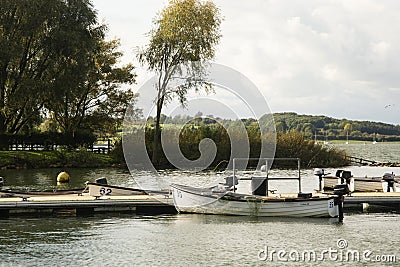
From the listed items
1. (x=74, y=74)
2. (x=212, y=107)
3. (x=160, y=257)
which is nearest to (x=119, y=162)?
(x=74, y=74)

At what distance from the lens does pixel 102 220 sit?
2727 centimetres

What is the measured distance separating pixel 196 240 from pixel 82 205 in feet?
22.5

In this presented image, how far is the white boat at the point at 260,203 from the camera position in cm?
2677

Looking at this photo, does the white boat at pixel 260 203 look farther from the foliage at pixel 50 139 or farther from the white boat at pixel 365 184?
the foliage at pixel 50 139

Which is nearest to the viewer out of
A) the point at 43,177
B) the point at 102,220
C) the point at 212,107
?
the point at 102,220

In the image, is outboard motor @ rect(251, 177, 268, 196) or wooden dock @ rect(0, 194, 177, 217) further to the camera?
wooden dock @ rect(0, 194, 177, 217)

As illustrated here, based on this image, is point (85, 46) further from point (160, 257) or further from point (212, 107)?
point (160, 257)

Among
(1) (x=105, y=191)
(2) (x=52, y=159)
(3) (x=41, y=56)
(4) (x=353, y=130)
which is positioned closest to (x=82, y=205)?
(1) (x=105, y=191)

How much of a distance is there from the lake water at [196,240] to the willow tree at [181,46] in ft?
98.4

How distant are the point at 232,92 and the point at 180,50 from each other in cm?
2952

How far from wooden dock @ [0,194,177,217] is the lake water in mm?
544

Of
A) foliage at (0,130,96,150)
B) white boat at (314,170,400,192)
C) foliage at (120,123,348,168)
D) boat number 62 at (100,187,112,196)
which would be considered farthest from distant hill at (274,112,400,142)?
boat number 62 at (100,187,112,196)

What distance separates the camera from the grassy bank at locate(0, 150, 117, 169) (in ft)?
180

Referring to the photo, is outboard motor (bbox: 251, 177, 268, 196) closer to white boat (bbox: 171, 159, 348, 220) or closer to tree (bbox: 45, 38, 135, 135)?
white boat (bbox: 171, 159, 348, 220)
